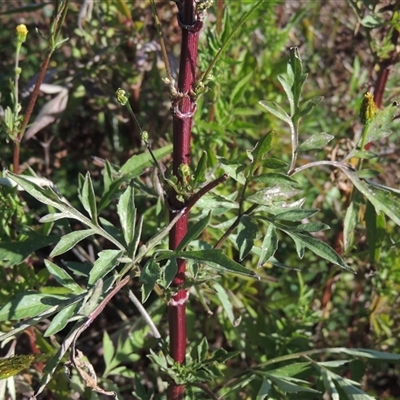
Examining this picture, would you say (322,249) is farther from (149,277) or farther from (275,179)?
(149,277)

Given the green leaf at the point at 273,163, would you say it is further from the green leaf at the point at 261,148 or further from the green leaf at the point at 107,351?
the green leaf at the point at 107,351

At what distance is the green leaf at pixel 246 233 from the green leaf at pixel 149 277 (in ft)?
0.50

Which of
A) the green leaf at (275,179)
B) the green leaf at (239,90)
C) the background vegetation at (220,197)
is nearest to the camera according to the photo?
the green leaf at (275,179)

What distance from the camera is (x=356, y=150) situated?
1.13 meters

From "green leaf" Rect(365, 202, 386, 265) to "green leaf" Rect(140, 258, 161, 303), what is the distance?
0.47 metres

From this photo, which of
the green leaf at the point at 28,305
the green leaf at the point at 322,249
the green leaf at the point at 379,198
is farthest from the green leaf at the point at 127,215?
the green leaf at the point at 379,198

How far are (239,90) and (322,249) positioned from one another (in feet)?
2.27

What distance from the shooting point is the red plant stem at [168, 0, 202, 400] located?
0.92 meters

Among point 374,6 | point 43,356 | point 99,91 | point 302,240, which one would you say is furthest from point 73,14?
point 302,240

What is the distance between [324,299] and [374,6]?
76 centimetres

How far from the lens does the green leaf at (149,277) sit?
3.00ft

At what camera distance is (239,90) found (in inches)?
62.4

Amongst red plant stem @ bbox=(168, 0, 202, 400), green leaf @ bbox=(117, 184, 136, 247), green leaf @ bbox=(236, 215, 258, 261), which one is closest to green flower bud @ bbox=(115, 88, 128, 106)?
red plant stem @ bbox=(168, 0, 202, 400)

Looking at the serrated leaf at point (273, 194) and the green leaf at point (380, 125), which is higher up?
the green leaf at point (380, 125)
